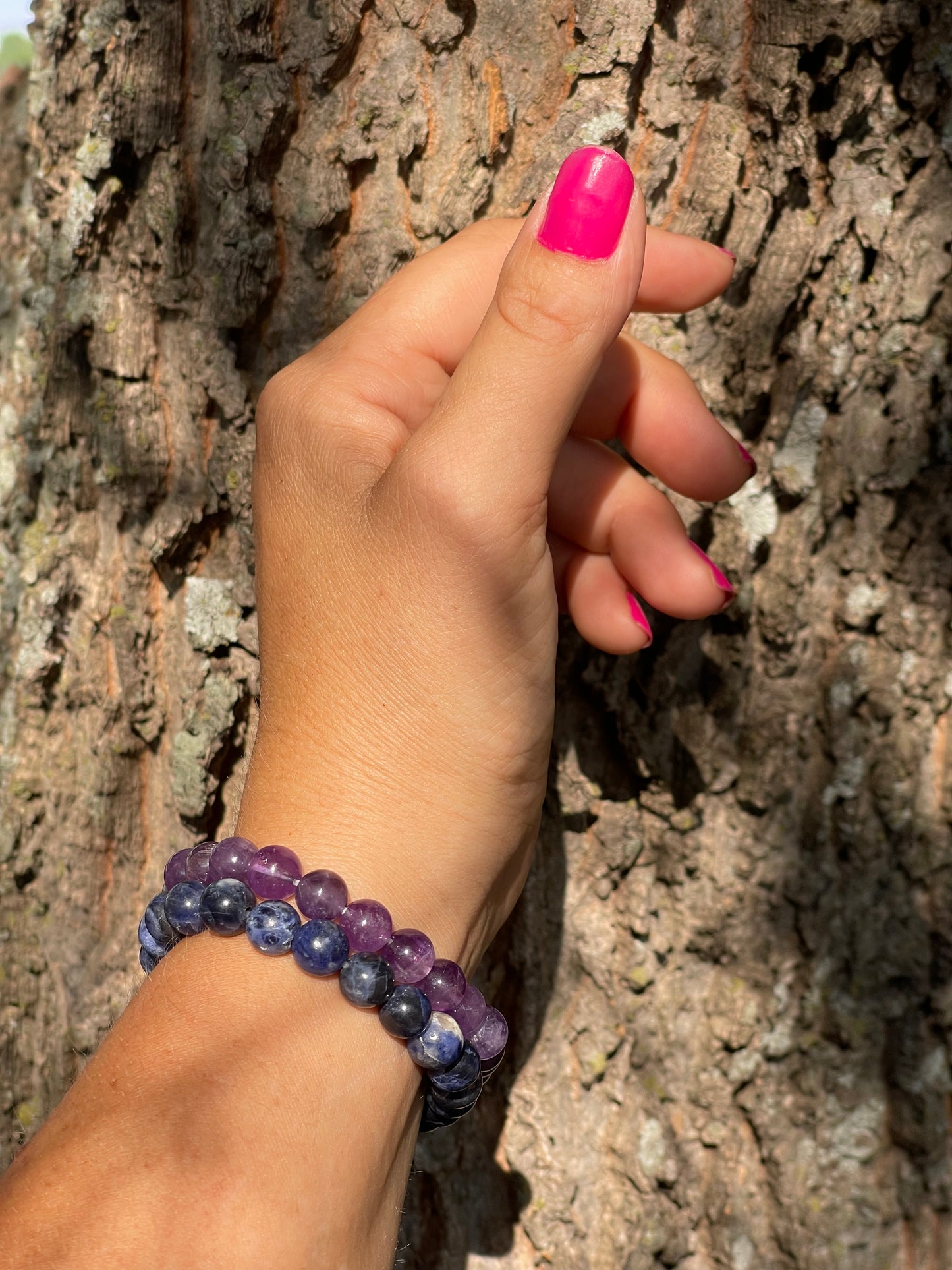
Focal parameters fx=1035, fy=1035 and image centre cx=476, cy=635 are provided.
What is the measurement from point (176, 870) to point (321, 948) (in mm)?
258

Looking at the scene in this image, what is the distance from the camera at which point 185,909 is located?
4.15 ft

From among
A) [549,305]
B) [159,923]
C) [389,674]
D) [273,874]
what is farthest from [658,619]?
[159,923]

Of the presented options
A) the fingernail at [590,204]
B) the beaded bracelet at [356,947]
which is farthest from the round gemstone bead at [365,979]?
the fingernail at [590,204]

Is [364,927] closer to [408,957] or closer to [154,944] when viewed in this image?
[408,957]

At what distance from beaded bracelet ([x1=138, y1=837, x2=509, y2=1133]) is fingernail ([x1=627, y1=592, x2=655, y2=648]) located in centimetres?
57

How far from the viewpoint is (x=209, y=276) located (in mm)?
1626

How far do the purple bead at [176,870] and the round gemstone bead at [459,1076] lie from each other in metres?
0.40

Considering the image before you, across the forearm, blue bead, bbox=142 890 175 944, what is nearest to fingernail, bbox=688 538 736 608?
the forearm

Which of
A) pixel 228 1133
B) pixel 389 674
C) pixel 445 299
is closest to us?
pixel 228 1133

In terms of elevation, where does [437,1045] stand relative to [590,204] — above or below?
below

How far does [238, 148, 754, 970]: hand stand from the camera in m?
1.17

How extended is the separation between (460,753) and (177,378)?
82 centimetres

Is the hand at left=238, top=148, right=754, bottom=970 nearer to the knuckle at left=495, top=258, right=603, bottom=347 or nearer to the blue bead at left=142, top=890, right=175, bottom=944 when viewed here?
the knuckle at left=495, top=258, right=603, bottom=347

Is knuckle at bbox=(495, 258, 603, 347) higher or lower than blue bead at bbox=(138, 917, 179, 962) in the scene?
higher
